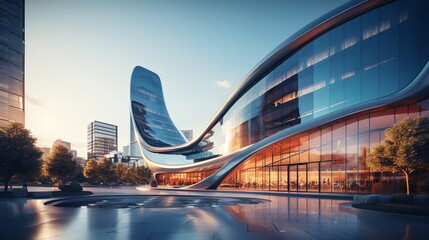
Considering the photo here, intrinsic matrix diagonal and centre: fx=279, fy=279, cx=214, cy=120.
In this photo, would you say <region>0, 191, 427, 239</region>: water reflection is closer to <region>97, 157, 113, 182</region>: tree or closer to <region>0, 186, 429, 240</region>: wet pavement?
<region>0, 186, 429, 240</region>: wet pavement

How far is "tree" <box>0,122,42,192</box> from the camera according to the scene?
991 inches

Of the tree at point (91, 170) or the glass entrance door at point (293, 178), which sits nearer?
the glass entrance door at point (293, 178)

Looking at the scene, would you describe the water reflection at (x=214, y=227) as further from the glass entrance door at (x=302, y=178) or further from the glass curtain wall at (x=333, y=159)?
the glass entrance door at (x=302, y=178)

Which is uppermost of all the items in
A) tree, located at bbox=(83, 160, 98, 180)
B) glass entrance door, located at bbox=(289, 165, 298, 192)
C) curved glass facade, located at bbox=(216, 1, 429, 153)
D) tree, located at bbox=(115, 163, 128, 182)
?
curved glass facade, located at bbox=(216, 1, 429, 153)

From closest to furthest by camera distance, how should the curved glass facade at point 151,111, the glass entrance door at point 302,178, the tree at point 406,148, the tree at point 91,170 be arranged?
1. the tree at point 406,148
2. the glass entrance door at point 302,178
3. the tree at point 91,170
4. the curved glass facade at point 151,111

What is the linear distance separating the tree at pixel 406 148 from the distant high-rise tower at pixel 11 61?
77.4 metres

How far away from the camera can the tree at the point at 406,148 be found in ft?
59.2

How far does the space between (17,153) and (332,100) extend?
105 feet

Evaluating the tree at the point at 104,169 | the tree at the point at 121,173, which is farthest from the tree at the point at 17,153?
the tree at the point at 121,173

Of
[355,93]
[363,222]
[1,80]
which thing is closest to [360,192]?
[355,93]

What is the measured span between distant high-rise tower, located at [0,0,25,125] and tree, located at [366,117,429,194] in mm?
77449

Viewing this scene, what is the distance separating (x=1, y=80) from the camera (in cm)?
6788

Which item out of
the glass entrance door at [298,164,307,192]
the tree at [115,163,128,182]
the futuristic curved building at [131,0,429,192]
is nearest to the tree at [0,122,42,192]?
the futuristic curved building at [131,0,429,192]

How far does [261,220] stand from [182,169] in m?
47.1
